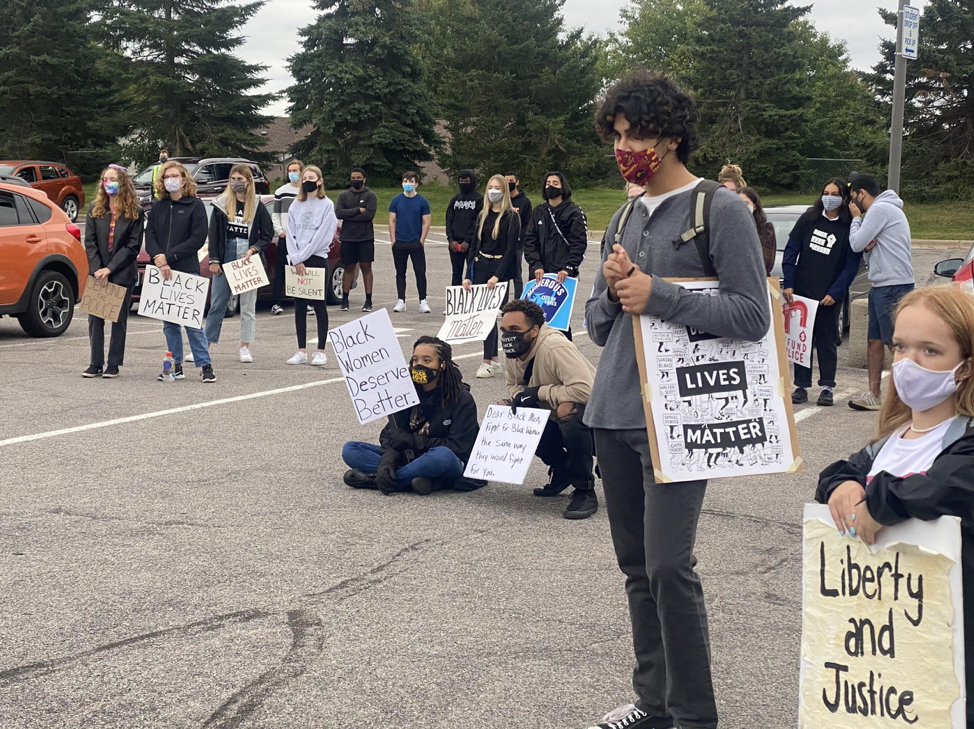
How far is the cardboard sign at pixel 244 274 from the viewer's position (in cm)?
1178

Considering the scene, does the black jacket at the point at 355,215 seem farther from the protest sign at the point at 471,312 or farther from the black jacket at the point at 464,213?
the protest sign at the point at 471,312

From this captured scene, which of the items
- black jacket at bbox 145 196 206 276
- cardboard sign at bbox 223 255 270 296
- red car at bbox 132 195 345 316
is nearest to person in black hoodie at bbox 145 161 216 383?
black jacket at bbox 145 196 206 276

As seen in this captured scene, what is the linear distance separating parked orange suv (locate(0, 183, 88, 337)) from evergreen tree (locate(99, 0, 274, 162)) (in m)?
36.5

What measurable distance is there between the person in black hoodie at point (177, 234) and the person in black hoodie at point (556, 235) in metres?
3.04

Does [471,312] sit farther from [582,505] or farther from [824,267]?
[582,505]

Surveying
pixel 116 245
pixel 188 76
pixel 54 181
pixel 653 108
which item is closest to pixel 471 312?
pixel 116 245

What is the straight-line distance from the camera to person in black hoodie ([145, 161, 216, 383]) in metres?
11.0

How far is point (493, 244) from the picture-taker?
468 inches

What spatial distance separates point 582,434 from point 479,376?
4.85 metres

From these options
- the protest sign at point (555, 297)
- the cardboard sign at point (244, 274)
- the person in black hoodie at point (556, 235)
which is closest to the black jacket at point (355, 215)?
the cardboard sign at point (244, 274)

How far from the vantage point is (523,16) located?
167 feet

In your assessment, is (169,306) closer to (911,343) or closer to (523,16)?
(911,343)

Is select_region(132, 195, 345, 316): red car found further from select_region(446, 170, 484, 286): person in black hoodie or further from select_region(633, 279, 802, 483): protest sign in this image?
select_region(633, 279, 802, 483): protest sign

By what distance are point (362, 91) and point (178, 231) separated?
3930 centimetres
